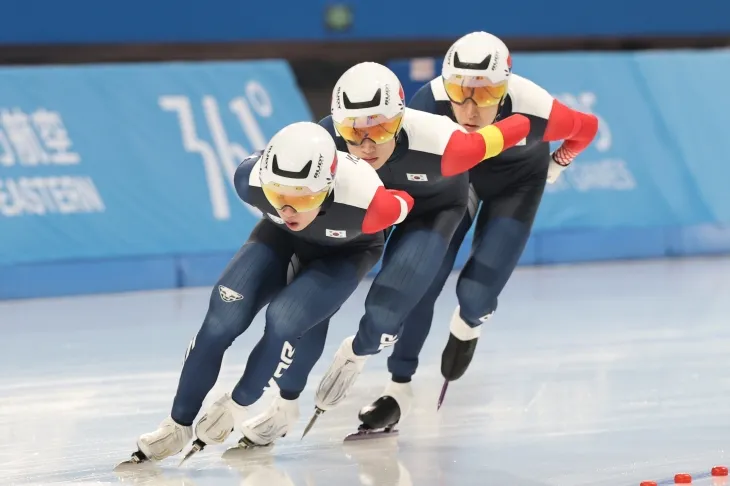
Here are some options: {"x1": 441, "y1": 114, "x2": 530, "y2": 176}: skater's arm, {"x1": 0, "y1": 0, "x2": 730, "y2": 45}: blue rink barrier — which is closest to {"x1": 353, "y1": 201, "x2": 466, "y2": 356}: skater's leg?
{"x1": 441, "y1": 114, "x2": 530, "y2": 176}: skater's arm

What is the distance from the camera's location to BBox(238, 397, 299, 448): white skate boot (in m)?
5.11

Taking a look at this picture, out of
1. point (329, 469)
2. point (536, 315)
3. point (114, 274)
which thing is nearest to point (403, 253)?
point (329, 469)

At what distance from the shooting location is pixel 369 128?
502 centimetres

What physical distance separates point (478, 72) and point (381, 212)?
1118 mm

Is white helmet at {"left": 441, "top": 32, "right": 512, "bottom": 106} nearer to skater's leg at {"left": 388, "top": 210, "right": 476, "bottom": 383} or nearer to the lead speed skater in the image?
skater's leg at {"left": 388, "top": 210, "right": 476, "bottom": 383}

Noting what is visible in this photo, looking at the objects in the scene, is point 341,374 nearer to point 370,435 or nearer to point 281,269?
point 370,435

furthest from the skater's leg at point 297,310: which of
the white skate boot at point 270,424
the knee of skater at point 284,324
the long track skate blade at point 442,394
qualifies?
the long track skate blade at point 442,394

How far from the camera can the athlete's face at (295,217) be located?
14.9 ft

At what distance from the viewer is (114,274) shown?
909 centimetres

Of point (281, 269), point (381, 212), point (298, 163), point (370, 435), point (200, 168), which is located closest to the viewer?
point (298, 163)

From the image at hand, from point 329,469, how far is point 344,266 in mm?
758

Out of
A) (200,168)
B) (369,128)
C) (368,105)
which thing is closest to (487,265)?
(369,128)

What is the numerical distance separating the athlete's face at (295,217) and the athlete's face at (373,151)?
553 millimetres

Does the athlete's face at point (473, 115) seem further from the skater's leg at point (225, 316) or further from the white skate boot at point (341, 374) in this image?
the skater's leg at point (225, 316)
